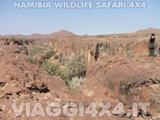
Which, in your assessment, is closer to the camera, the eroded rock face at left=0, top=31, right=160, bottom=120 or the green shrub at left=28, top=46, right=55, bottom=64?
the eroded rock face at left=0, top=31, right=160, bottom=120

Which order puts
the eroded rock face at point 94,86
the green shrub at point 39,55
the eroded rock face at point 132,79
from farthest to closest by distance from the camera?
1. the green shrub at point 39,55
2. the eroded rock face at point 132,79
3. the eroded rock face at point 94,86

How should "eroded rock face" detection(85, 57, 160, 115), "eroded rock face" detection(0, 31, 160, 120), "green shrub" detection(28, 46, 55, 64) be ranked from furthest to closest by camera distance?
1. "green shrub" detection(28, 46, 55, 64)
2. "eroded rock face" detection(85, 57, 160, 115)
3. "eroded rock face" detection(0, 31, 160, 120)

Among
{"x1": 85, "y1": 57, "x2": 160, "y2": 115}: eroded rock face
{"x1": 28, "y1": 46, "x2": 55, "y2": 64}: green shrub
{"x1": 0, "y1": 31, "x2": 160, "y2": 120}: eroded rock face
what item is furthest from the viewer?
{"x1": 28, "y1": 46, "x2": 55, "y2": 64}: green shrub

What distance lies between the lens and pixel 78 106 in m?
7.41

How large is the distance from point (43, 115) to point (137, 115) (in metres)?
2.60

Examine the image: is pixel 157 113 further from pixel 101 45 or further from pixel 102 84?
pixel 101 45

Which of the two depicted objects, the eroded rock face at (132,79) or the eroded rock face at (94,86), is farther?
the eroded rock face at (132,79)

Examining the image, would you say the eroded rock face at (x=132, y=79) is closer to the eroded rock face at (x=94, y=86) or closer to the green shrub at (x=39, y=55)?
the eroded rock face at (x=94, y=86)

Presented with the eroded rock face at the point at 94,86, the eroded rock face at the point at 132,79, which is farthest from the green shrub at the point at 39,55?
the eroded rock face at the point at 132,79

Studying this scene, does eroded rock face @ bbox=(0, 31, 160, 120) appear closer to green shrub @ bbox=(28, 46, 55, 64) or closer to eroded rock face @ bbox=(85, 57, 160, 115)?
eroded rock face @ bbox=(85, 57, 160, 115)

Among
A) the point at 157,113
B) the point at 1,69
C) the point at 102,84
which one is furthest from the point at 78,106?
the point at 102,84

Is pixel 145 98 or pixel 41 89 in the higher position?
pixel 41 89

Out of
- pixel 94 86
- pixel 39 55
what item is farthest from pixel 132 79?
Result: pixel 39 55

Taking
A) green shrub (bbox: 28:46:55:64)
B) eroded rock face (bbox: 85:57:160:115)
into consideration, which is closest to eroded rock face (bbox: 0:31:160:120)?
eroded rock face (bbox: 85:57:160:115)
